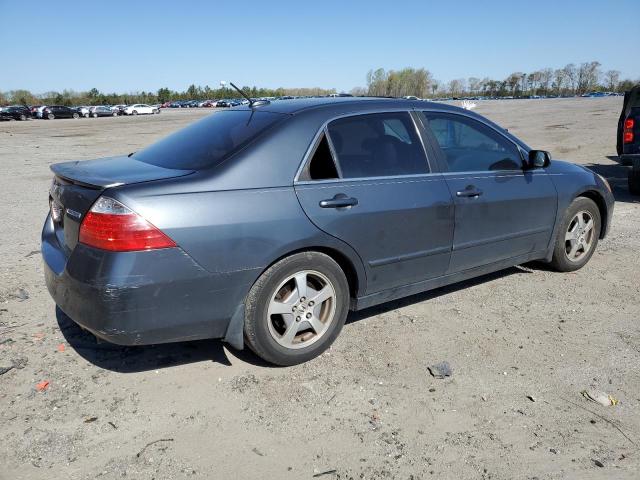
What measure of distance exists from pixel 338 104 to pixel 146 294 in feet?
6.05

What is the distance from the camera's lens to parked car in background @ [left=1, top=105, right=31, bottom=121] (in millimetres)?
47756

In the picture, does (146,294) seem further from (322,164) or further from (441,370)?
(441,370)

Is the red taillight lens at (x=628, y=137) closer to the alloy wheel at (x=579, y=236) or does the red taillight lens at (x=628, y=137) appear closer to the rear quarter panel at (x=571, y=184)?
the rear quarter panel at (x=571, y=184)

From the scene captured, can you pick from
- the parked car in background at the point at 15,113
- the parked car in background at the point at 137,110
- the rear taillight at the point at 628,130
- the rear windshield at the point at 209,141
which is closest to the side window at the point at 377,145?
the rear windshield at the point at 209,141

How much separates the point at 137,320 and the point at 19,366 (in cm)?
115

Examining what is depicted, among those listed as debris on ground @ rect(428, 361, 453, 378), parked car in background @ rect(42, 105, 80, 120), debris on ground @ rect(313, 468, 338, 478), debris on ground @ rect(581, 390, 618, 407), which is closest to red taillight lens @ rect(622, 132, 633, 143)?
debris on ground @ rect(581, 390, 618, 407)

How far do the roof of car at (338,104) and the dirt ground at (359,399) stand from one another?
1.61m

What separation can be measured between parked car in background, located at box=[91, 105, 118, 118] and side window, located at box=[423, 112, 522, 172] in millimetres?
60571

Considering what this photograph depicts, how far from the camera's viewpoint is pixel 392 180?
366cm

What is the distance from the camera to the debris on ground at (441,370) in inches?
129

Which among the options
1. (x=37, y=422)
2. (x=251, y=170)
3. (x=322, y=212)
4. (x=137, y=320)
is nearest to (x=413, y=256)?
(x=322, y=212)

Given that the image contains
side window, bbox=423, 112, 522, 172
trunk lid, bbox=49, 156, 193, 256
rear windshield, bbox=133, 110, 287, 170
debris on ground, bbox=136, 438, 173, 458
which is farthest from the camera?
side window, bbox=423, 112, 522, 172

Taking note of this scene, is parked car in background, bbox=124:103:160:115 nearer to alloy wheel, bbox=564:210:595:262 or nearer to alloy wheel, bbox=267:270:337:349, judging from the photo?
alloy wheel, bbox=564:210:595:262

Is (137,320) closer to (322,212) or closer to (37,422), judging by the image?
(37,422)
